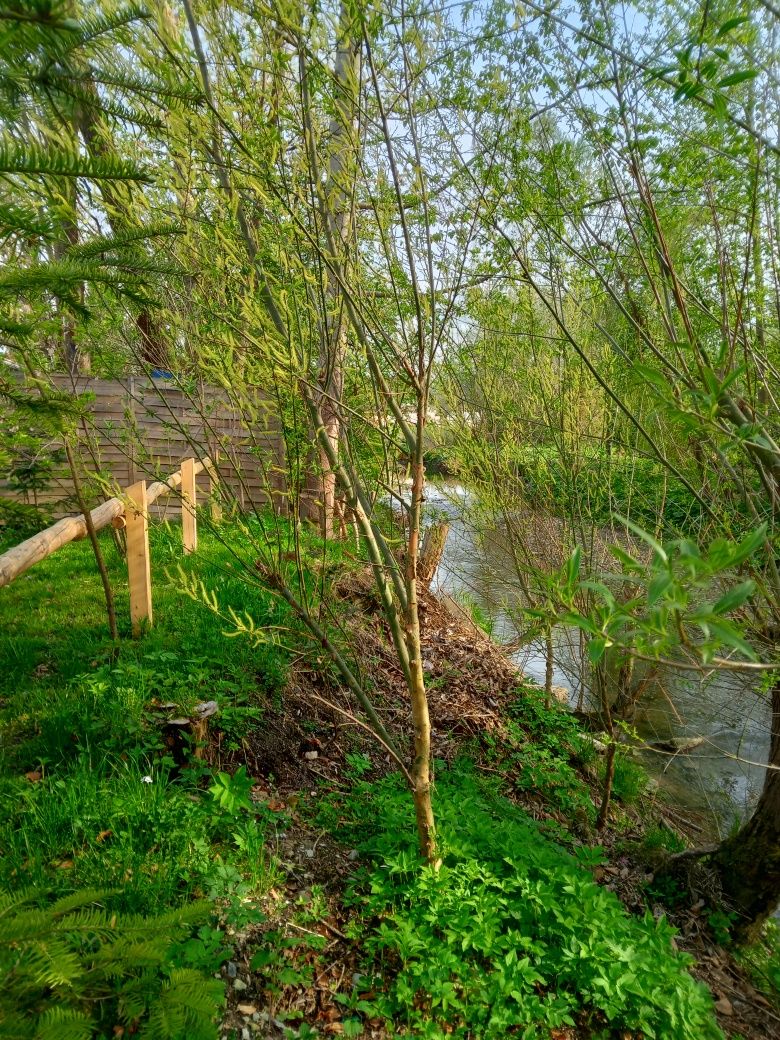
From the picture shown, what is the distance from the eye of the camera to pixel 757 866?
3307 mm

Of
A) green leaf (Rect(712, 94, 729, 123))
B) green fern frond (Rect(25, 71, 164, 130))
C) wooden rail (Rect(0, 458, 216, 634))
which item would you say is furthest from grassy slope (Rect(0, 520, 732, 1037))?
green leaf (Rect(712, 94, 729, 123))

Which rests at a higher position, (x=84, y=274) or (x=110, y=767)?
(x=84, y=274)

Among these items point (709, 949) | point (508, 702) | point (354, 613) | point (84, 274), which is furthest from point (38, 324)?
point (709, 949)

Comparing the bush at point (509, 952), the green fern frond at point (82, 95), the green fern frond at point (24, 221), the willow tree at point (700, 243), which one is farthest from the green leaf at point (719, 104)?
the bush at point (509, 952)

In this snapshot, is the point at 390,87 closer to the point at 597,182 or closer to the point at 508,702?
the point at 597,182

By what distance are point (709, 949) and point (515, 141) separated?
4185mm

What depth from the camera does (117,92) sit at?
1771 millimetres

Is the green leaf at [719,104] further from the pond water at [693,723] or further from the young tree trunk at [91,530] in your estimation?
the young tree trunk at [91,530]

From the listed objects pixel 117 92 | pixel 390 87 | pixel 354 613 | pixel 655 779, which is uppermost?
pixel 390 87

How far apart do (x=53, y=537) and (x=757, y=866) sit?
14.1ft

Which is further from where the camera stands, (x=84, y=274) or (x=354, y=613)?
(x=354, y=613)

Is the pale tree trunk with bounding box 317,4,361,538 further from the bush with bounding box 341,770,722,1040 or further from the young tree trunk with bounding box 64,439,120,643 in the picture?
the young tree trunk with bounding box 64,439,120,643

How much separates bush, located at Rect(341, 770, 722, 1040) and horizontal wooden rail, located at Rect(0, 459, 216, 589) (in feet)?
6.09

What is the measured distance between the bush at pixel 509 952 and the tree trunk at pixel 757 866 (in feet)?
3.69
